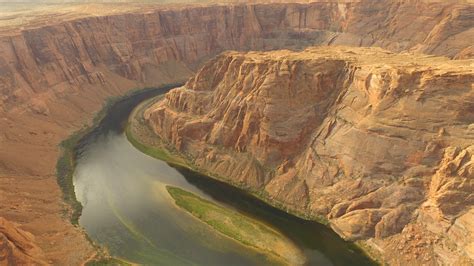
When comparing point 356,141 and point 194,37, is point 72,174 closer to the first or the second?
point 356,141

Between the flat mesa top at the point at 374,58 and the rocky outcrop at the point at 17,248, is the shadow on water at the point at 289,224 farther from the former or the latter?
the rocky outcrop at the point at 17,248

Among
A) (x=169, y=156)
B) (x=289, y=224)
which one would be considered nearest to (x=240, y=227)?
(x=289, y=224)

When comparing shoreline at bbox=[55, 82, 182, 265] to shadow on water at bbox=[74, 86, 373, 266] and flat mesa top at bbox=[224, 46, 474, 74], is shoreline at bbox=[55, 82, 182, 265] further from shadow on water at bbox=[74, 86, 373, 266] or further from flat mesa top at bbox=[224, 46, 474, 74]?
flat mesa top at bbox=[224, 46, 474, 74]

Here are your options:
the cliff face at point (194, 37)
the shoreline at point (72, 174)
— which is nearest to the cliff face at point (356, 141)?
A: the shoreline at point (72, 174)

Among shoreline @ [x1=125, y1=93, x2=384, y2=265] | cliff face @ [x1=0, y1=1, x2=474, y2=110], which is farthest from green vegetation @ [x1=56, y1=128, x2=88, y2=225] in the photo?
cliff face @ [x1=0, y1=1, x2=474, y2=110]

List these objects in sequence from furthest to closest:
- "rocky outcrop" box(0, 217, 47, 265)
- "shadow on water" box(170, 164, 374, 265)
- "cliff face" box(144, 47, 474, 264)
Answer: "shadow on water" box(170, 164, 374, 265) < "cliff face" box(144, 47, 474, 264) < "rocky outcrop" box(0, 217, 47, 265)
